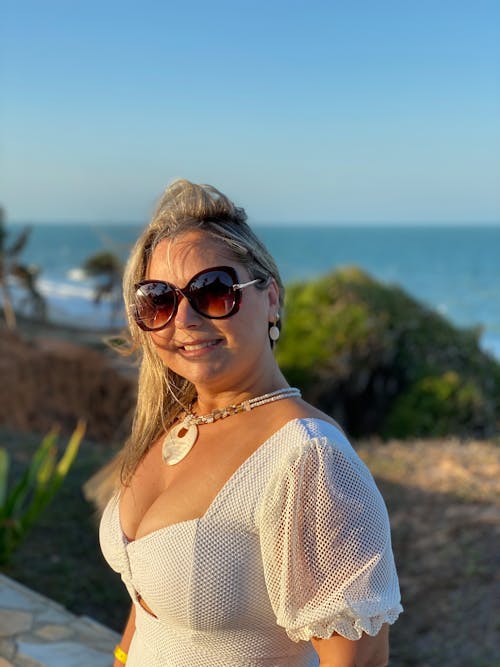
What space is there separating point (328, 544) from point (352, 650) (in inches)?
8.0

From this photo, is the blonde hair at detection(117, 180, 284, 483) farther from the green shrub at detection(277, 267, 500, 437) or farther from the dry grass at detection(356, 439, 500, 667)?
the green shrub at detection(277, 267, 500, 437)

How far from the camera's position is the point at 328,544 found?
1.44 meters

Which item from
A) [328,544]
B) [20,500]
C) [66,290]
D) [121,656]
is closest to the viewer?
[328,544]

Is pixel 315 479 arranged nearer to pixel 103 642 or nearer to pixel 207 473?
pixel 207 473

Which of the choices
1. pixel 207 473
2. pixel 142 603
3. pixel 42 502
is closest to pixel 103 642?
pixel 42 502

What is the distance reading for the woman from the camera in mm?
1445

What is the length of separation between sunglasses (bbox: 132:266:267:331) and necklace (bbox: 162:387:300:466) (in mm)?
196

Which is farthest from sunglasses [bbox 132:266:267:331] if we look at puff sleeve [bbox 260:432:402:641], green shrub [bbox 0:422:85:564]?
green shrub [bbox 0:422:85:564]

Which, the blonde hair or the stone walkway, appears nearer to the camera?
the blonde hair

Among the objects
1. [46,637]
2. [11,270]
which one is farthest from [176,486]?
[11,270]

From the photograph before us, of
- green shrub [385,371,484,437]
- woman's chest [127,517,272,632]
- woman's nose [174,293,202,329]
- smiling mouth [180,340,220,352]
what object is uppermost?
woman's nose [174,293,202,329]

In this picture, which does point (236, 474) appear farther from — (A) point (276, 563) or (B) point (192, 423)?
(B) point (192, 423)

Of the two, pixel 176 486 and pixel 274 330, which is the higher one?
pixel 274 330

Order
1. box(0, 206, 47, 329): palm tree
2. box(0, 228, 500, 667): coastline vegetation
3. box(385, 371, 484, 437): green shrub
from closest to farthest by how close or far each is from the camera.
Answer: box(0, 228, 500, 667): coastline vegetation
box(385, 371, 484, 437): green shrub
box(0, 206, 47, 329): palm tree
